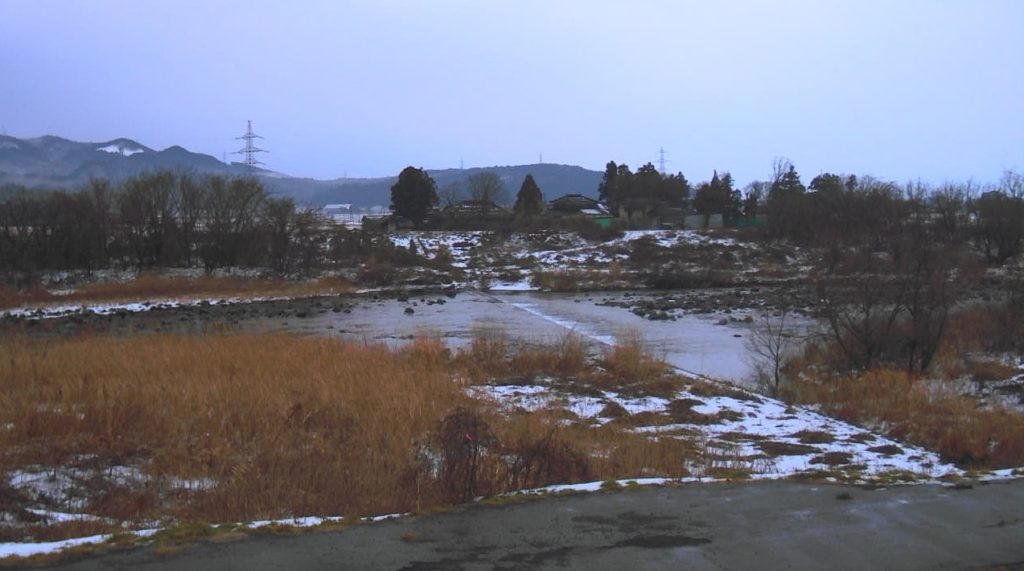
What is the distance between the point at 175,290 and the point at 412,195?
44.8 metres

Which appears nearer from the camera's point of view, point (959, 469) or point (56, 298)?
point (959, 469)

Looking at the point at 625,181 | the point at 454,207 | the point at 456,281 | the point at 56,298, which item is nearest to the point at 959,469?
the point at 56,298

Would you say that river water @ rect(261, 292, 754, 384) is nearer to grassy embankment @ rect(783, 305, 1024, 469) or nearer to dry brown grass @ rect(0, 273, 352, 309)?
grassy embankment @ rect(783, 305, 1024, 469)

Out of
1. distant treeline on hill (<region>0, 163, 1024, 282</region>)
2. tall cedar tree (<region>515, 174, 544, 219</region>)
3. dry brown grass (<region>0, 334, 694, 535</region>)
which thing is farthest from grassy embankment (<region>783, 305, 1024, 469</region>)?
tall cedar tree (<region>515, 174, 544, 219</region>)

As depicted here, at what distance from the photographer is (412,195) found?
87750mm

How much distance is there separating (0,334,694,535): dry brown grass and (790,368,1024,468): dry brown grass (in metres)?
3.73

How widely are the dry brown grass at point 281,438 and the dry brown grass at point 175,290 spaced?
29.5 m

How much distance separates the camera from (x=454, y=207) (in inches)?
3649

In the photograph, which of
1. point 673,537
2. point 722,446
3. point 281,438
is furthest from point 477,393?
point 673,537

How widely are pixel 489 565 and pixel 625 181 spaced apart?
103 meters

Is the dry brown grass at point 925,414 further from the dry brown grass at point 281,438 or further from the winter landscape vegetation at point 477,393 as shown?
the dry brown grass at point 281,438

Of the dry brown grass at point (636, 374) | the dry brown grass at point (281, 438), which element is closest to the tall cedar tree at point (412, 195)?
the dry brown grass at point (636, 374)

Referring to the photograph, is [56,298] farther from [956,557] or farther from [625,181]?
[625,181]

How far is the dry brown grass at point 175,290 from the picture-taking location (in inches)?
1587
